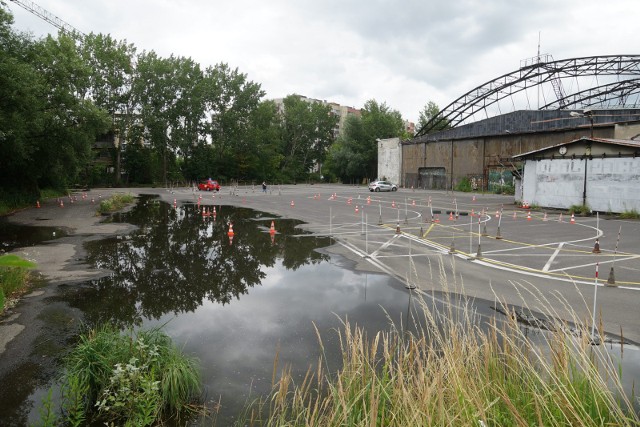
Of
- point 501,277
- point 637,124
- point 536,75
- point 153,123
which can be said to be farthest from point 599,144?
point 153,123

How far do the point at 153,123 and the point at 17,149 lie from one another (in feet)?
149

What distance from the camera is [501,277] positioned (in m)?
11.1

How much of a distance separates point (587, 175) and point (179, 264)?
25.6 meters

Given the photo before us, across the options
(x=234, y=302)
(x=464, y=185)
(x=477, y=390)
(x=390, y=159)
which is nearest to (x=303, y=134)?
(x=390, y=159)

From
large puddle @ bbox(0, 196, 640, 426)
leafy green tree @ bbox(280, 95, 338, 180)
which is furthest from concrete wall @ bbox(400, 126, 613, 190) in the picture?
large puddle @ bbox(0, 196, 640, 426)

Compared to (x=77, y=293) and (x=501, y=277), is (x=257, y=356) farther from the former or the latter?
(x=501, y=277)

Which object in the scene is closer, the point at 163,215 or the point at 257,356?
the point at 257,356

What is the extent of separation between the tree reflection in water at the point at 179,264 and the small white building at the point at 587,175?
1861cm

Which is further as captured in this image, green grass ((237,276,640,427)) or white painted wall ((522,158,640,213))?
white painted wall ((522,158,640,213))

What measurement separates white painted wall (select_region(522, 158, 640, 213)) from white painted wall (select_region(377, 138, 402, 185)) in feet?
113

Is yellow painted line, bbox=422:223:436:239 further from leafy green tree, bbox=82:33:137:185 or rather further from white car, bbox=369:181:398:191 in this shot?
leafy green tree, bbox=82:33:137:185

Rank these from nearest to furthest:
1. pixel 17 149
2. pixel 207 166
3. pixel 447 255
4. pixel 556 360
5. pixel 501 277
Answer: pixel 556 360, pixel 501 277, pixel 447 255, pixel 17 149, pixel 207 166

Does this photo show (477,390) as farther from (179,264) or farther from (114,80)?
(114,80)

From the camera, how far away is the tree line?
26031 millimetres
